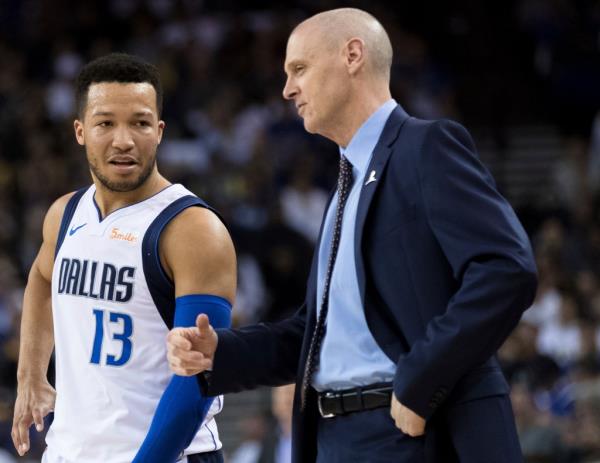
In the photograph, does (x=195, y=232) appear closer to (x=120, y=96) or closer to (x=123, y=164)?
(x=123, y=164)

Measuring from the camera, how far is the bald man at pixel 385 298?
11.1 ft

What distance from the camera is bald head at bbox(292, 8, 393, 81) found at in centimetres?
385

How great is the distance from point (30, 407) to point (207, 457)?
73 cm

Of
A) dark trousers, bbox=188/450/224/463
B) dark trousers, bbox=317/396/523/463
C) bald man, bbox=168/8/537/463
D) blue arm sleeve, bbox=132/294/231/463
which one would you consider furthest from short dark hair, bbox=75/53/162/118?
dark trousers, bbox=317/396/523/463

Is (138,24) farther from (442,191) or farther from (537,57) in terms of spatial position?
(442,191)

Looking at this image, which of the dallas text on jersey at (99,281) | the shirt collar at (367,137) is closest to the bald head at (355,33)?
the shirt collar at (367,137)

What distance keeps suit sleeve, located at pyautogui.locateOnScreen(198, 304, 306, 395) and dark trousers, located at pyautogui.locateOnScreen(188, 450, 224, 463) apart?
34 centimetres

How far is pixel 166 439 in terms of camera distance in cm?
398

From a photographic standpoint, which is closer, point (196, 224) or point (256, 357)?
point (256, 357)

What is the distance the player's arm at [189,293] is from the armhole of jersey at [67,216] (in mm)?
472

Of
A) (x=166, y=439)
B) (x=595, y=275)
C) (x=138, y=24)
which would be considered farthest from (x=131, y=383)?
(x=138, y=24)

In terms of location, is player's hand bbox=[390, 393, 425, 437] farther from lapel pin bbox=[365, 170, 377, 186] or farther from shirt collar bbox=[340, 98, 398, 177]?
shirt collar bbox=[340, 98, 398, 177]

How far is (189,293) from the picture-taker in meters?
4.05

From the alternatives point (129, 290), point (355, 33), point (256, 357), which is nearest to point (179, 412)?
point (256, 357)
